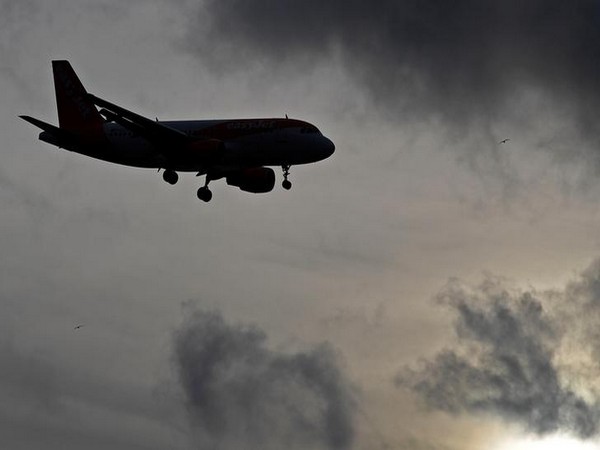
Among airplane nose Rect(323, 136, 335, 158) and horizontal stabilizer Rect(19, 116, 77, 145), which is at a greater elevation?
horizontal stabilizer Rect(19, 116, 77, 145)

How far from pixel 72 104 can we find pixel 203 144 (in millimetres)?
22240

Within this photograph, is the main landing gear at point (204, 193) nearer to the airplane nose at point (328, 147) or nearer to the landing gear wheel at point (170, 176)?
the landing gear wheel at point (170, 176)

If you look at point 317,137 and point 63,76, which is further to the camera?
point 63,76

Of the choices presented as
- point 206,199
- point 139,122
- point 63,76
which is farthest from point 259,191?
point 63,76

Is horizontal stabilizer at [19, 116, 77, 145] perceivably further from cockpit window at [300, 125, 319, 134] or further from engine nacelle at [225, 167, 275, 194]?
cockpit window at [300, 125, 319, 134]

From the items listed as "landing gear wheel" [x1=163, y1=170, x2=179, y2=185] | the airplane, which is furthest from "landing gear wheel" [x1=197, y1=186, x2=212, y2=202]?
"landing gear wheel" [x1=163, y1=170, x2=179, y2=185]

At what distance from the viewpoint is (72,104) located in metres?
122

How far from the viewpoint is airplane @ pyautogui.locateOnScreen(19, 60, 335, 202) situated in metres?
105

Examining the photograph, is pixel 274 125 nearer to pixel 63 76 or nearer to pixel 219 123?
pixel 219 123

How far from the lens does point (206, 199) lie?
4397 inches

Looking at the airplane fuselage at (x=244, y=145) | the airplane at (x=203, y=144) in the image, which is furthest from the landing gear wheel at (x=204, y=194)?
the airplane fuselage at (x=244, y=145)

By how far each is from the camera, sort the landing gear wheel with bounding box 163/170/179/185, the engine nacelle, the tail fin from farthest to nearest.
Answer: the tail fin
the engine nacelle
the landing gear wheel with bounding box 163/170/179/185

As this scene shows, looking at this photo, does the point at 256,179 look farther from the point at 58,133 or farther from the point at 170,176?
the point at 58,133

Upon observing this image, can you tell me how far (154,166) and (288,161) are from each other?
13.9 m
